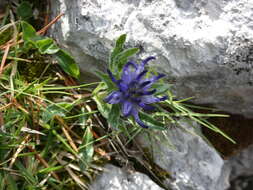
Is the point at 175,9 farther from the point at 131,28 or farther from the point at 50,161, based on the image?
the point at 50,161

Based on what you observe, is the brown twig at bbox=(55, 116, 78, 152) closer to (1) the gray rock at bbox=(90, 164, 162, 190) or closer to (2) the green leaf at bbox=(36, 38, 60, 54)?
(1) the gray rock at bbox=(90, 164, 162, 190)

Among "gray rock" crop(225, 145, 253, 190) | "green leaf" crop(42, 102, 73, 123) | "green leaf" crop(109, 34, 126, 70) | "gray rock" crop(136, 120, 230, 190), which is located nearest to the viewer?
"green leaf" crop(109, 34, 126, 70)

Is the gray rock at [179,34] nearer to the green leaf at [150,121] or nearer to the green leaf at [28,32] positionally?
the green leaf at [28,32]

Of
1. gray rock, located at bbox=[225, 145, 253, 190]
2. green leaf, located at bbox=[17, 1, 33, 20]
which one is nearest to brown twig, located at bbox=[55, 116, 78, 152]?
green leaf, located at bbox=[17, 1, 33, 20]

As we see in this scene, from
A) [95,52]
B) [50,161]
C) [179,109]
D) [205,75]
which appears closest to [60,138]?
[50,161]

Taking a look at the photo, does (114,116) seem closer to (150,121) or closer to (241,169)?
(150,121)

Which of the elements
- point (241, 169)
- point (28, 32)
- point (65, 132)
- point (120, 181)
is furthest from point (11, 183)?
point (241, 169)
